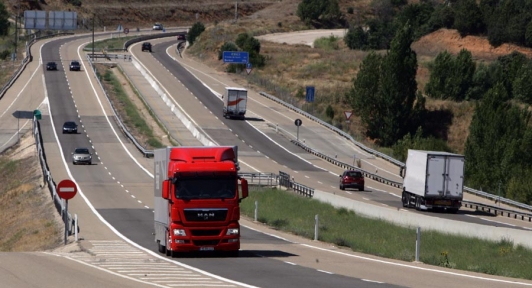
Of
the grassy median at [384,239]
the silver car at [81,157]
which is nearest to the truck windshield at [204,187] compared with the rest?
the grassy median at [384,239]

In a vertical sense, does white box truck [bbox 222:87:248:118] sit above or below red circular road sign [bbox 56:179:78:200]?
below

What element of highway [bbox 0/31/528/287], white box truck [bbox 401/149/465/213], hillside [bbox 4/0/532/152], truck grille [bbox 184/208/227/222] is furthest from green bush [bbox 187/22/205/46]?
truck grille [bbox 184/208/227/222]

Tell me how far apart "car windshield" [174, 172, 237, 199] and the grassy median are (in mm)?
5636

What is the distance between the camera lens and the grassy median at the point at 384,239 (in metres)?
28.7

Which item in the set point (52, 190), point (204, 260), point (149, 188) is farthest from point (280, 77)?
point (204, 260)

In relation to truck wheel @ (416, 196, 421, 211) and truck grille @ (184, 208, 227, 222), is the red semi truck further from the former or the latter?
truck wheel @ (416, 196, 421, 211)

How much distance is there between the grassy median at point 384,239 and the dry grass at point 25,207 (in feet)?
31.3

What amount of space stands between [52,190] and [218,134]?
113 feet

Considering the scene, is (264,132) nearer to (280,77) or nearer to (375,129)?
(375,129)

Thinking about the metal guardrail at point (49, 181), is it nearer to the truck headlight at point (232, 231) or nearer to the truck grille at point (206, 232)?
the truck grille at point (206, 232)

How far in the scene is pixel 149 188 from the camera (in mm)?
59906

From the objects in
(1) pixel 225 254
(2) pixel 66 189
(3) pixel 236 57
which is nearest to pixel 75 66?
(3) pixel 236 57

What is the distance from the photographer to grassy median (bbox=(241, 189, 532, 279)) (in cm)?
2867

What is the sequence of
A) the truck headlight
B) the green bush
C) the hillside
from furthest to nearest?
the green bush, the hillside, the truck headlight
